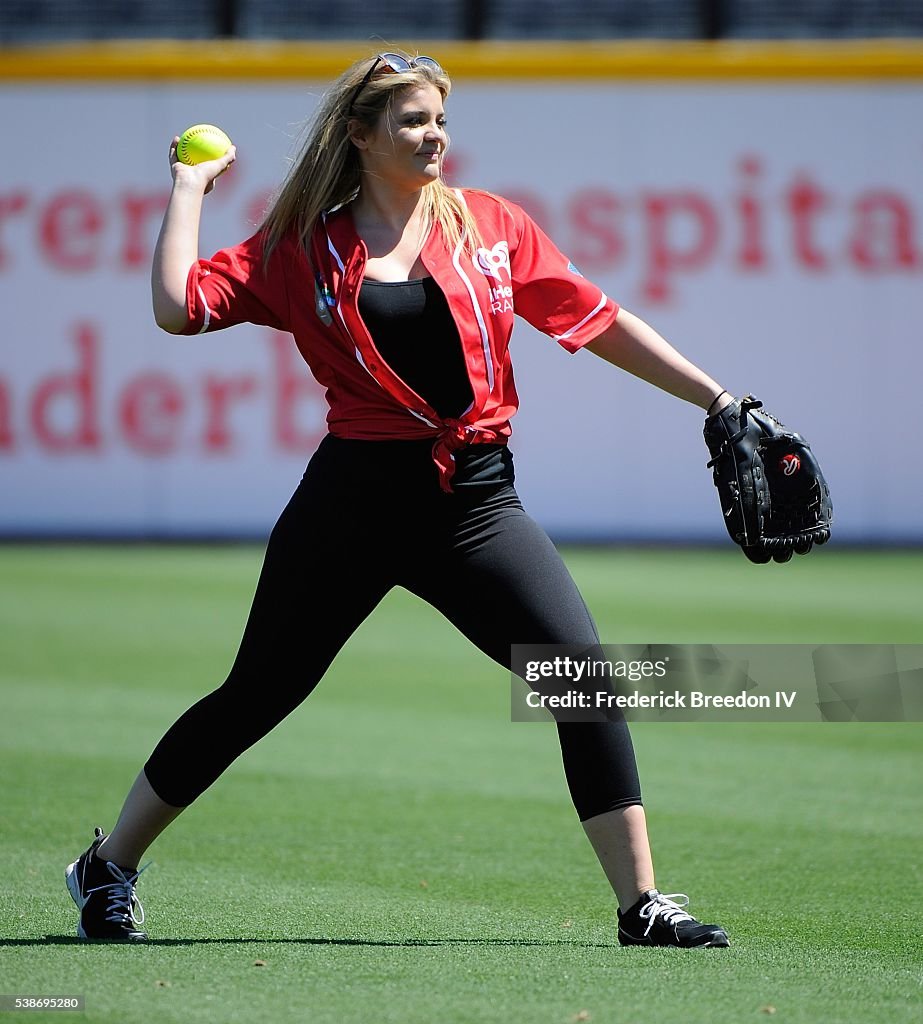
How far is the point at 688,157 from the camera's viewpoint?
16.1m

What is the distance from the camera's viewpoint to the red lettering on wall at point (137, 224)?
637 inches

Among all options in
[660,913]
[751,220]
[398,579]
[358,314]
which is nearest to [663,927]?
[660,913]

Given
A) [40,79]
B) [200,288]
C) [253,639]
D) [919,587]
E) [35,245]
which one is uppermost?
[40,79]

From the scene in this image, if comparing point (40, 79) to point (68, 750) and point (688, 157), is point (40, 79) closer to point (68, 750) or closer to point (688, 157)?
point (688, 157)

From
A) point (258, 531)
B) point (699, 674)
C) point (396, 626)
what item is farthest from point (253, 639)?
point (258, 531)

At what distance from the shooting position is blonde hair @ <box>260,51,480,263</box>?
4.23 m

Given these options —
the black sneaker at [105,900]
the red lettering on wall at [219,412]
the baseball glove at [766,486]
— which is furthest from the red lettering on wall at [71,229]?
the baseball glove at [766,486]

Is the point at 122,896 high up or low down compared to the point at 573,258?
down

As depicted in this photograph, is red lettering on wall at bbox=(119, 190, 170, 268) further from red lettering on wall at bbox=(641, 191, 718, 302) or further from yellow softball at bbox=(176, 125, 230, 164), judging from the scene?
yellow softball at bbox=(176, 125, 230, 164)

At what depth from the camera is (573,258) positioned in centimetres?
1620

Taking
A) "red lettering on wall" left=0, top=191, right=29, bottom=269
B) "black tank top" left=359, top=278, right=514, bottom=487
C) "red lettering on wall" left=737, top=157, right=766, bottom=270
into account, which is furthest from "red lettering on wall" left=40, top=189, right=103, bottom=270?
"black tank top" left=359, top=278, right=514, bottom=487

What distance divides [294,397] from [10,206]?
10.9ft

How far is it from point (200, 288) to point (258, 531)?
12448 millimetres

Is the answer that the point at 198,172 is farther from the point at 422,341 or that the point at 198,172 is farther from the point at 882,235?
the point at 882,235
